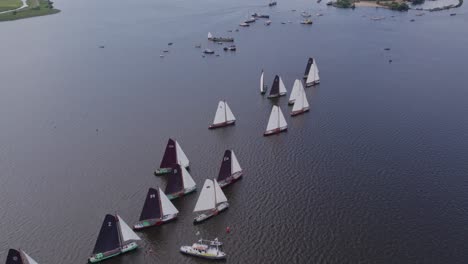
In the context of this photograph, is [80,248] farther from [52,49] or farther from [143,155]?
[52,49]

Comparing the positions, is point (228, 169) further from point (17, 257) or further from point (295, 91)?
point (295, 91)

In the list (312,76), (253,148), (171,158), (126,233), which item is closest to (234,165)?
(171,158)

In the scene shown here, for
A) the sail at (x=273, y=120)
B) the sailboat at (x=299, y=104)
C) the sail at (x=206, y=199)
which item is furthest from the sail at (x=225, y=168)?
the sailboat at (x=299, y=104)

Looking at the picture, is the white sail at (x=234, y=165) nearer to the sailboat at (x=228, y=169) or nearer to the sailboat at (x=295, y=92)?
the sailboat at (x=228, y=169)

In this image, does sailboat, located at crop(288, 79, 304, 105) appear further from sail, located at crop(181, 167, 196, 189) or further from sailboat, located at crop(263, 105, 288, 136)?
sail, located at crop(181, 167, 196, 189)

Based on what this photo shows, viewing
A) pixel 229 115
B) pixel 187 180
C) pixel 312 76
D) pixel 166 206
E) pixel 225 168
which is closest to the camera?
pixel 166 206
